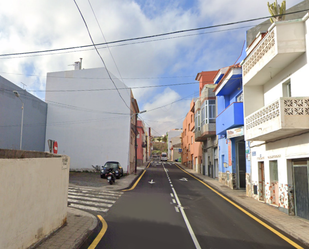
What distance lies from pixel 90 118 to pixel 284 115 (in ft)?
84.5

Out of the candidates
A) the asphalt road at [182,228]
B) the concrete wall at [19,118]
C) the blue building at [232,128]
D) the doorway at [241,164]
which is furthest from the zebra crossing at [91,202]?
the concrete wall at [19,118]

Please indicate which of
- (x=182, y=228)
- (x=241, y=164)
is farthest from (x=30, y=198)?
(x=241, y=164)

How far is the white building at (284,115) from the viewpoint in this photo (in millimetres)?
9711

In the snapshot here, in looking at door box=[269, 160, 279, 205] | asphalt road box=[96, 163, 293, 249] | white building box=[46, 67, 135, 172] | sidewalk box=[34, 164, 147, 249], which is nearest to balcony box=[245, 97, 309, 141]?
door box=[269, 160, 279, 205]

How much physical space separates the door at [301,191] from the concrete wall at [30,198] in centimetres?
834

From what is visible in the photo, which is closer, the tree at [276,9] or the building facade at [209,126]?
the tree at [276,9]

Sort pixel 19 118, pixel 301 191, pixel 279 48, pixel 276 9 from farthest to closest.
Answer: pixel 19 118, pixel 276 9, pixel 279 48, pixel 301 191

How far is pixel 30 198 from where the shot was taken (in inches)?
213

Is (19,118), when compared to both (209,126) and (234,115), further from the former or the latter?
(234,115)

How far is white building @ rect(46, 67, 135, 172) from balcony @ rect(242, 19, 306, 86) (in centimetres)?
2143

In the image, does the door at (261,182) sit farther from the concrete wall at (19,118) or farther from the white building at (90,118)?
the concrete wall at (19,118)

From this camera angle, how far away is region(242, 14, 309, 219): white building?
9.71 meters

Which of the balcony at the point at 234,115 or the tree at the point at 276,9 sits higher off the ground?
the tree at the point at 276,9

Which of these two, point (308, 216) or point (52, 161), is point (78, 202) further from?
point (308, 216)
